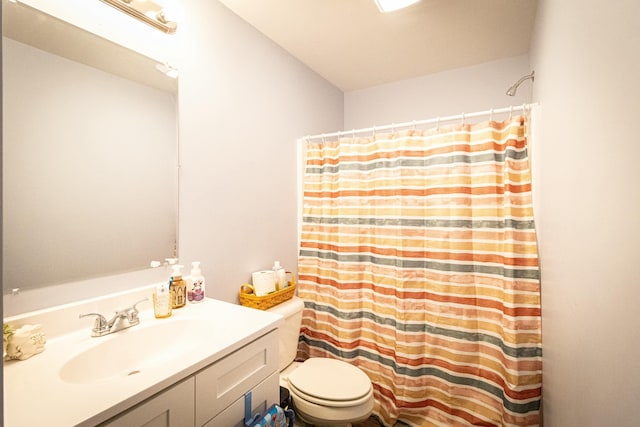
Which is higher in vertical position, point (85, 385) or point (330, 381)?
point (85, 385)

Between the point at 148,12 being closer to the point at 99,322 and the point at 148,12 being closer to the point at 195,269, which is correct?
the point at 195,269

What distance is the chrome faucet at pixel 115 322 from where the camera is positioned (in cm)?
108

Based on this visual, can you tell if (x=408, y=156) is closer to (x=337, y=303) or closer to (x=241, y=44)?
(x=337, y=303)

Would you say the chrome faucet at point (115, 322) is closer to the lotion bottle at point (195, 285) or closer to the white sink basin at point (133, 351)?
the white sink basin at point (133, 351)

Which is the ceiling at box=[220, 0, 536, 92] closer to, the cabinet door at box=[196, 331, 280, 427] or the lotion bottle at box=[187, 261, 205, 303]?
the lotion bottle at box=[187, 261, 205, 303]

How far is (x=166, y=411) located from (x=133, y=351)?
1.26 ft

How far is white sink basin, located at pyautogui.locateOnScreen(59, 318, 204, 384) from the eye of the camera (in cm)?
96

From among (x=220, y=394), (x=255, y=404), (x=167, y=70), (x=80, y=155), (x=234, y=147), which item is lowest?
(x=255, y=404)

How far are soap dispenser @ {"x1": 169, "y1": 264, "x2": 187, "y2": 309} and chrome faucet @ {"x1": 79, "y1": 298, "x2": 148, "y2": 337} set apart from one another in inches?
5.9

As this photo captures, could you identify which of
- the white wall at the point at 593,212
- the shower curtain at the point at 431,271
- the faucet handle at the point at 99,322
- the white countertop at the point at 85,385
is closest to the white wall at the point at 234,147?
the shower curtain at the point at 431,271

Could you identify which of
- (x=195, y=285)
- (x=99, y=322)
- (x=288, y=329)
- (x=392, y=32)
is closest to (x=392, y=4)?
(x=392, y=32)

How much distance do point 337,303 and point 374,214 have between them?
64 centimetres

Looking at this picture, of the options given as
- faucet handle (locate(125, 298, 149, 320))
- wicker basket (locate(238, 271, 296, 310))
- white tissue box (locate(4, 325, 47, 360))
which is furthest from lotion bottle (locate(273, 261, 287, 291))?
white tissue box (locate(4, 325, 47, 360))

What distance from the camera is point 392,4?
5.09 feet
